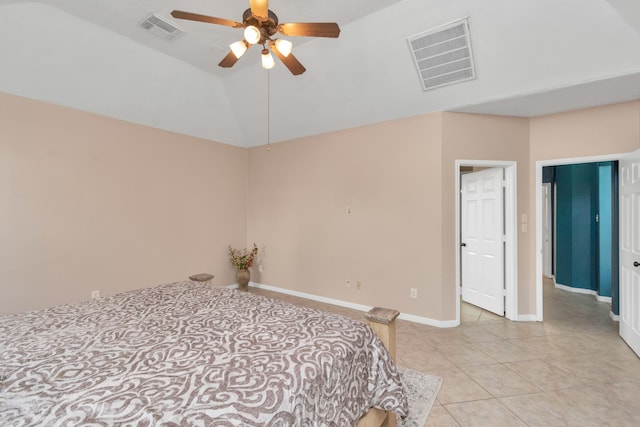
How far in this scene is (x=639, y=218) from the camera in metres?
Answer: 2.69

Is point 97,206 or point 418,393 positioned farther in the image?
point 97,206

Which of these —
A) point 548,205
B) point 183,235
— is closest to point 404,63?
point 183,235

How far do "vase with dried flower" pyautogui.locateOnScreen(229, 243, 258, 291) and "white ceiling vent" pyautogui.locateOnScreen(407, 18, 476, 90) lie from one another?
381 cm

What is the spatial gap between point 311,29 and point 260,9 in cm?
35

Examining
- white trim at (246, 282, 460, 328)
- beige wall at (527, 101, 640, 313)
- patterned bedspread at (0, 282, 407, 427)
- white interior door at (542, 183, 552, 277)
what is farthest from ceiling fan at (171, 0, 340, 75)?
white interior door at (542, 183, 552, 277)

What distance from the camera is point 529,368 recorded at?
252cm

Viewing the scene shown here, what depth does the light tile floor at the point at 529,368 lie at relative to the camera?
1974 millimetres

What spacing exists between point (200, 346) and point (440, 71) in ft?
10.8

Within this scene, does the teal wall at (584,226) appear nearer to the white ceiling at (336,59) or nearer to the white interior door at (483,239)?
the white interior door at (483,239)

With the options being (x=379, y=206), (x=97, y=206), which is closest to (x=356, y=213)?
(x=379, y=206)

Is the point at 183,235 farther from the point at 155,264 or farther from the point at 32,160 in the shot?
the point at 32,160

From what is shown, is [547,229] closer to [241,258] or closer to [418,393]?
[418,393]

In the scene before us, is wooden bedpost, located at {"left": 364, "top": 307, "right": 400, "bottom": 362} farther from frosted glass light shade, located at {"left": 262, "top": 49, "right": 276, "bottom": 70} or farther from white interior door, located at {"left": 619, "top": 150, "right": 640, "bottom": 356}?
white interior door, located at {"left": 619, "top": 150, "right": 640, "bottom": 356}

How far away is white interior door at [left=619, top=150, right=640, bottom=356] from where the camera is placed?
107 inches
